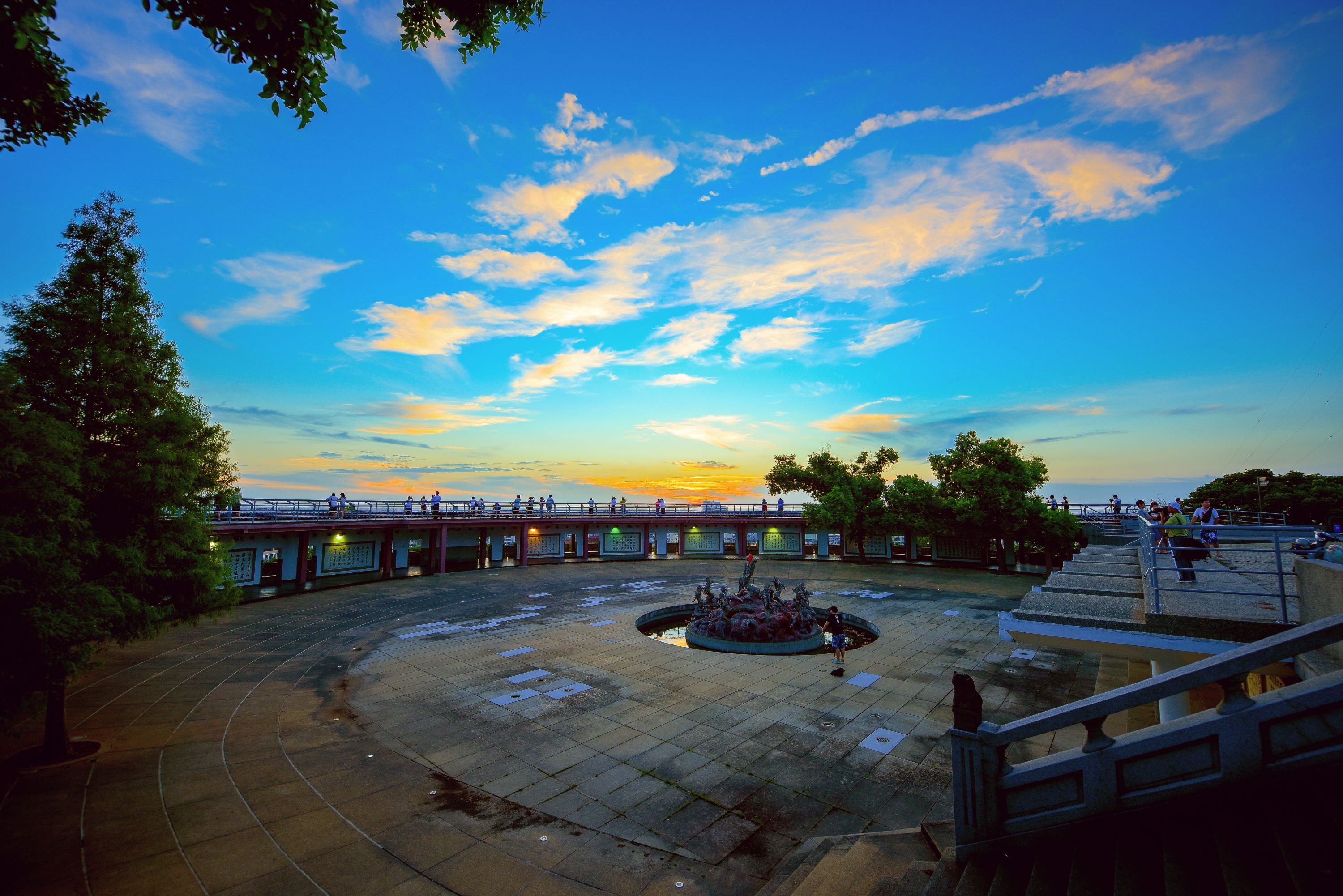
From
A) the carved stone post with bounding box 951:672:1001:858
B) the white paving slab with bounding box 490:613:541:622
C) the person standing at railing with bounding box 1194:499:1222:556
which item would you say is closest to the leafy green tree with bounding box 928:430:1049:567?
the person standing at railing with bounding box 1194:499:1222:556

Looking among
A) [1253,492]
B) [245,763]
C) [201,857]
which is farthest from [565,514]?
[1253,492]

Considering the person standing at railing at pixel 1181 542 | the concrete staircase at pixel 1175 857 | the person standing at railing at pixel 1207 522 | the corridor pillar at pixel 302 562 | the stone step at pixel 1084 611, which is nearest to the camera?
the concrete staircase at pixel 1175 857

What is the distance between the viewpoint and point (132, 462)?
9.05m

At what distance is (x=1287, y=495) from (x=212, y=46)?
76826 mm

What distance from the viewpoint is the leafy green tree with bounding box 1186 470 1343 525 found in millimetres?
44188

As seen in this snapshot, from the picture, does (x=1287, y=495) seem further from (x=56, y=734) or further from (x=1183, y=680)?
(x=56, y=734)

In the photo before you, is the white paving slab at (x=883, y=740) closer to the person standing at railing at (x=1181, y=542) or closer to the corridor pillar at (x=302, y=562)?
the person standing at railing at (x=1181, y=542)

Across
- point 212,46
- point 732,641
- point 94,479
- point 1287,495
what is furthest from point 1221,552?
point 1287,495

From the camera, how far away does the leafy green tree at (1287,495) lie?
145ft

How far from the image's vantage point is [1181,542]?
13.1 m

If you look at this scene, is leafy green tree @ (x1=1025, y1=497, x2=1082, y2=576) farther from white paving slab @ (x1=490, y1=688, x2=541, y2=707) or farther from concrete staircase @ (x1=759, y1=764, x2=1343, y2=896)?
concrete staircase @ (x1=759, y1=764, x2=1343, y2=896)

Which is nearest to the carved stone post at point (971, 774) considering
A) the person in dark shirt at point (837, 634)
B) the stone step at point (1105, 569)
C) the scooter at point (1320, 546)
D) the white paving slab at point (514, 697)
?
the scooter at point (1320, 546)

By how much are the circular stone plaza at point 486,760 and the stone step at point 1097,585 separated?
2822 millimetres

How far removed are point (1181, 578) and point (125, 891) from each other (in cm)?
1636
